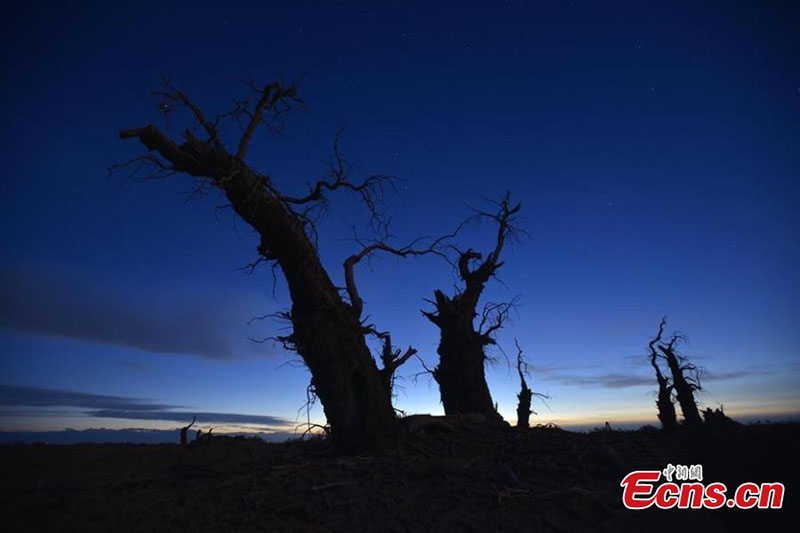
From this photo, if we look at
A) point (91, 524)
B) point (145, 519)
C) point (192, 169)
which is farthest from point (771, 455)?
point (192, 169)

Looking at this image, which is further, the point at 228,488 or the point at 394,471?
the point at 394,471

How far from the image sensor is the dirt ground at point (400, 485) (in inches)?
255

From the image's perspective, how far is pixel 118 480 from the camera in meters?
7.98

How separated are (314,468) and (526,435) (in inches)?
230

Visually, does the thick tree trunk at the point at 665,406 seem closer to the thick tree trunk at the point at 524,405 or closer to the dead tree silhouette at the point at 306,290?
the thick tree trunk at the point at 524,405

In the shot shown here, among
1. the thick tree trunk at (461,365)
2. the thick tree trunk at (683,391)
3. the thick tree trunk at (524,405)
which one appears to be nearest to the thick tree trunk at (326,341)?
the thick tree trunk at (461,365)

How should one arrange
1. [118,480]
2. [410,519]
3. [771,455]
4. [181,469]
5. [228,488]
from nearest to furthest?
[410,519] → [228,488] → [118,480] → [181,469] → [771,455]

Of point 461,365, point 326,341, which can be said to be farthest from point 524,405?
point 326,341

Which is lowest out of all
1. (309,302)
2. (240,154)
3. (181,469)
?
(181,469)

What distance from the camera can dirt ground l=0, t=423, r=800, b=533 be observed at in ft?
21.3

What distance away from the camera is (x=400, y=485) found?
7.64 meters

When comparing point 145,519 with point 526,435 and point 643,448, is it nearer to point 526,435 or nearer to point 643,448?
point 526,435

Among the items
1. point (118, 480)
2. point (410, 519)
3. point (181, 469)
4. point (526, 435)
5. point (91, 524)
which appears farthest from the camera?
point (526, 435)

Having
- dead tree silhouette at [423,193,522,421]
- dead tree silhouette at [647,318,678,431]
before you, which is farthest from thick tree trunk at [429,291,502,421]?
dead tree silhouette at [647,318,678,431]
